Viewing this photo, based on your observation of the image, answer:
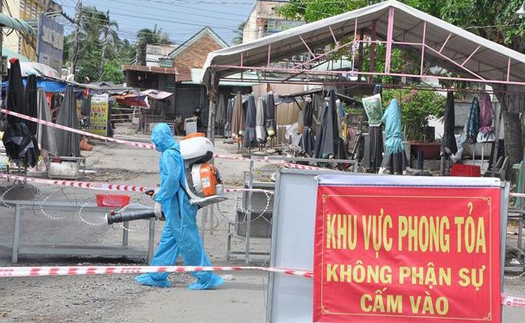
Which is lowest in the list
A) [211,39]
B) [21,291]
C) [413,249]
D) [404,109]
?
[21,291]

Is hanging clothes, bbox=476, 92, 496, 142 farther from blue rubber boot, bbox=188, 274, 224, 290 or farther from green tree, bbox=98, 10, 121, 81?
green tree, bbox=98, 10, 121, 81

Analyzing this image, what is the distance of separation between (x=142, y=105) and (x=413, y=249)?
3319 cm

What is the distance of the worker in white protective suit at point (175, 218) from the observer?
861cm

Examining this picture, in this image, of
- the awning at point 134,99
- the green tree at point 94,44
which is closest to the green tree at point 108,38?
the green tree at point 94,44

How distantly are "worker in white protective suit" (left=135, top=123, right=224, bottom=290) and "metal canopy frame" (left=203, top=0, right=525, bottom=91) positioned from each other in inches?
110

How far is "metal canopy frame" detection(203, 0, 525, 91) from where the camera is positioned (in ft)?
37.1

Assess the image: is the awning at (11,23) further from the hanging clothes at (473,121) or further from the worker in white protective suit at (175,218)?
the hanging clothes at (473,121)

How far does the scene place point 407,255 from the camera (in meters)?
5.64

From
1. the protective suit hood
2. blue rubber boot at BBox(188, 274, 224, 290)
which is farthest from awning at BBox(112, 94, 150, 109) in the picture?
blue rubber boot at BBox(188, 274, 224, 290)

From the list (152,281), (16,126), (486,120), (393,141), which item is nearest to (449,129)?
(486,120)

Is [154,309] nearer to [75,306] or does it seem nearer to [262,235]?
[75,306]

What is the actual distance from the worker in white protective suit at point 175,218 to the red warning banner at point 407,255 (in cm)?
311

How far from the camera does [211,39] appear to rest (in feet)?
190

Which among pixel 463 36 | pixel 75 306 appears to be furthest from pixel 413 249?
pixel 463 36
